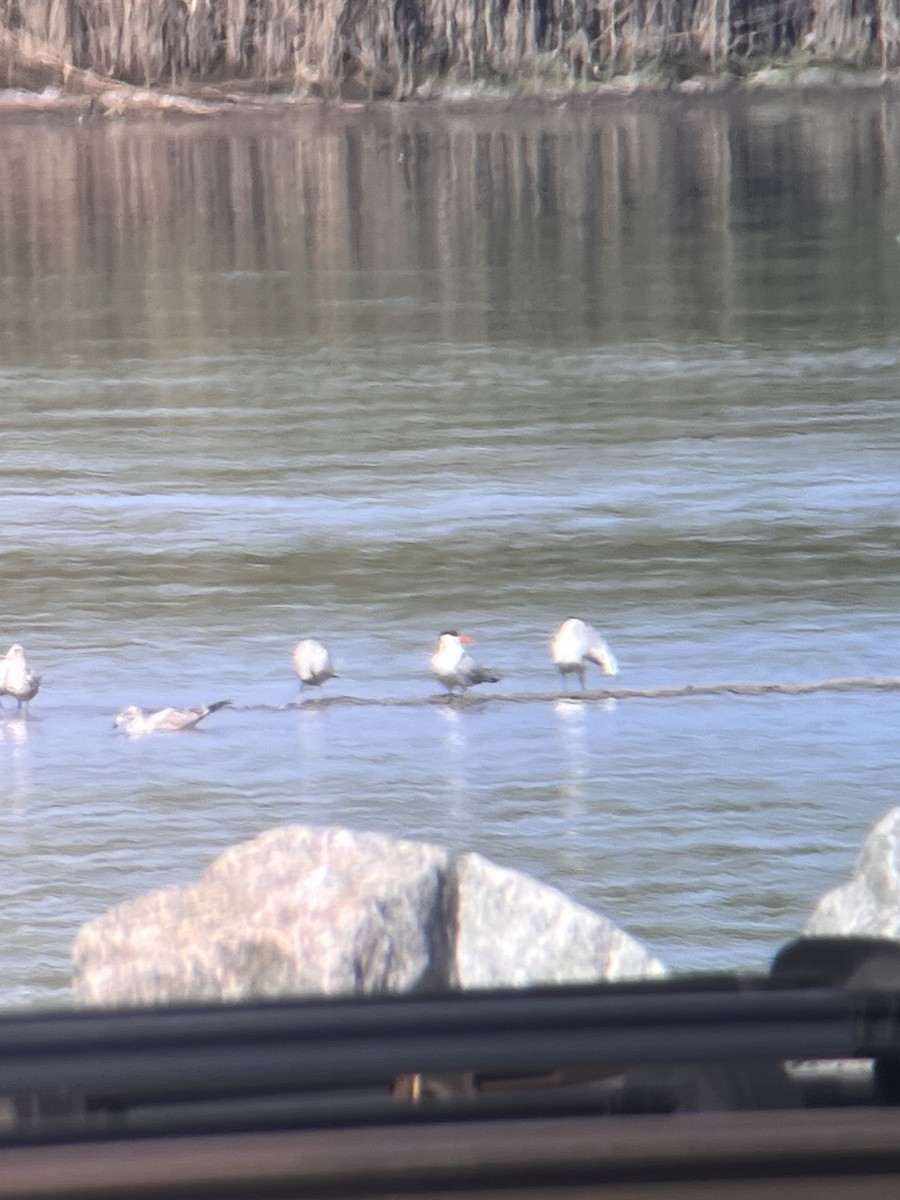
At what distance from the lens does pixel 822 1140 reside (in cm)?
62

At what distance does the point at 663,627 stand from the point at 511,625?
17 cm

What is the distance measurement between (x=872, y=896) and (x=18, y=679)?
0.99 meters

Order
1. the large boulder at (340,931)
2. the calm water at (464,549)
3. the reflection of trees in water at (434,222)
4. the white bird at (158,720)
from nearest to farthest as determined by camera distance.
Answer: the large boulder at (340,931), the calm water at (464,549), the white bird at (158,720), the reflection of trees in water at (434,222)

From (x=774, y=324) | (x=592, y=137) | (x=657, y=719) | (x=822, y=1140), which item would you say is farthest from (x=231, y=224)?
(x=822, y=1140)

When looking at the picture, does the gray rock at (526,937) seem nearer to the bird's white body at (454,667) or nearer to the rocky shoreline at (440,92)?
the bird's white body at (454,667)

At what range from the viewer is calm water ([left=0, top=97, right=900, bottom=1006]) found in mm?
1517

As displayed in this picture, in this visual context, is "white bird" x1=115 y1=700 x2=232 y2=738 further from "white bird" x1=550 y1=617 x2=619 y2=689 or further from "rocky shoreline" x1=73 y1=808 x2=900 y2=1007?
"rocky shoreline" x1=73 y1=808 x2=900 y2=1007

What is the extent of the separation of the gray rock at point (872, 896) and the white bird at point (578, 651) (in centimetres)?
73

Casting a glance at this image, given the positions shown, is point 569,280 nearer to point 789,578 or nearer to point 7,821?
point 789,578

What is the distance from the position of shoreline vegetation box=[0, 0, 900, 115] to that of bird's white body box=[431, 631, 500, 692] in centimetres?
974

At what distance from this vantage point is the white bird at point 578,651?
6.27 feet

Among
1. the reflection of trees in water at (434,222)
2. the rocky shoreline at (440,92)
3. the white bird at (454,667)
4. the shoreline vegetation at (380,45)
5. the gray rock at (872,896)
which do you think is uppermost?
the shoreline vegetation at (380,45)

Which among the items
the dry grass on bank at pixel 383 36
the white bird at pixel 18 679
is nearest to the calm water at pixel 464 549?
the white bird at pixel 18 679

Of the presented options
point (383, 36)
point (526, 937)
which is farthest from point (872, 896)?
point (383, 36)
